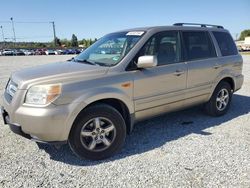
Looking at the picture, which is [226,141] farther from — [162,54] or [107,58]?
[107,58]

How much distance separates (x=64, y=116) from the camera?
321 cm

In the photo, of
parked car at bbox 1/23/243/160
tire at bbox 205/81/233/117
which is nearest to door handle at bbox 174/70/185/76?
parked car at bbox 1/23/243/160

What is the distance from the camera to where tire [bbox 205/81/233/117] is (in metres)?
5.27

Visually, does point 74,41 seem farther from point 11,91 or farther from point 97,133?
point 97,133

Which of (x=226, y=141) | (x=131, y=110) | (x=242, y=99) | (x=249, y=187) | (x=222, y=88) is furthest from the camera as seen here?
(x=242, y=99)

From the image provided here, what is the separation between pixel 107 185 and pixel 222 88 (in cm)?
350

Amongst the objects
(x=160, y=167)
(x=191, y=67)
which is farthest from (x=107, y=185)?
(x=191, y=67)

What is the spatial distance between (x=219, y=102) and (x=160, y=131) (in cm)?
165

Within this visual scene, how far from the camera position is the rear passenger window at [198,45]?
4656 mm

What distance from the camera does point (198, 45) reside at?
193 inches

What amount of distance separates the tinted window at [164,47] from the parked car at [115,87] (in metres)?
0.02

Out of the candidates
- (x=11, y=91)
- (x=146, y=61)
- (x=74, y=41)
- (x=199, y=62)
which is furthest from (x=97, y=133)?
(x=74, y=41)

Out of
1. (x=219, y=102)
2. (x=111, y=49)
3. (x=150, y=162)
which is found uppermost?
(x=111, y=49)

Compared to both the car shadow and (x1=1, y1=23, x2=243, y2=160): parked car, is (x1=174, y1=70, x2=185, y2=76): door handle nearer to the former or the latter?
→ (x1=1, y1=23, x2=243, y2=160): parked car
